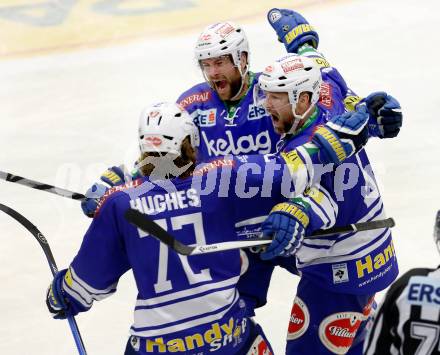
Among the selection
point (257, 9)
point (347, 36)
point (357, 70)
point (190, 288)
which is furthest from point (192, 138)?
point (257, 9)

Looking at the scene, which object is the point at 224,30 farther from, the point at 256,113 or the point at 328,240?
the point at 328,240

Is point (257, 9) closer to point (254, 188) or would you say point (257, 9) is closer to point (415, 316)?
point (254, 188)

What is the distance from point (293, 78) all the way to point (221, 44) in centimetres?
69

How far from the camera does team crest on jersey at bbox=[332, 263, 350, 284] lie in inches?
165

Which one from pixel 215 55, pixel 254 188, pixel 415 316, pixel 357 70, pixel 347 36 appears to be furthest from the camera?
pixel 347 36

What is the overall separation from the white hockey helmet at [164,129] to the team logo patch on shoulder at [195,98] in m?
1.09

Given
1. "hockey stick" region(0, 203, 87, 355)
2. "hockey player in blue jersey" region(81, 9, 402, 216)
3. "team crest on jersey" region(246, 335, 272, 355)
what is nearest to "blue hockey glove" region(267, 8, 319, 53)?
"hockey player in blue jersey" region(81, 9, 402, 216)

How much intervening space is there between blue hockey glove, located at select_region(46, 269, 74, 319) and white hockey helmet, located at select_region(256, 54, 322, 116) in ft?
3.56

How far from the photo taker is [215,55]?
4574 mm

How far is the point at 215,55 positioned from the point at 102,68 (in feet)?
12.7

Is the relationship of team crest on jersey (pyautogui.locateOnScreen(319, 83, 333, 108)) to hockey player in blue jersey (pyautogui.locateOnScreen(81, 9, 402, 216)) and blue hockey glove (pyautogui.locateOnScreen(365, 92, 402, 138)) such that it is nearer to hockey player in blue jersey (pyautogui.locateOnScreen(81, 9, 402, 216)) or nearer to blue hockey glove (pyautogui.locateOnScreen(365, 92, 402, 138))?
hockey player in blue jersey (pyautogui.locateOnScreen(81, 9, 402, 216))

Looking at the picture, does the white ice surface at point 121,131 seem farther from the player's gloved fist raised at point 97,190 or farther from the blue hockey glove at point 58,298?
the blue hockey glove at point 58,298

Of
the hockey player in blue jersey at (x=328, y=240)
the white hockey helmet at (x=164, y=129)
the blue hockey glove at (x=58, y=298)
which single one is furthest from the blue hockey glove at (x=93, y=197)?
the white hockey helmet at (x=164, y=129)

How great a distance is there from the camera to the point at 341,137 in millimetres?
3795
